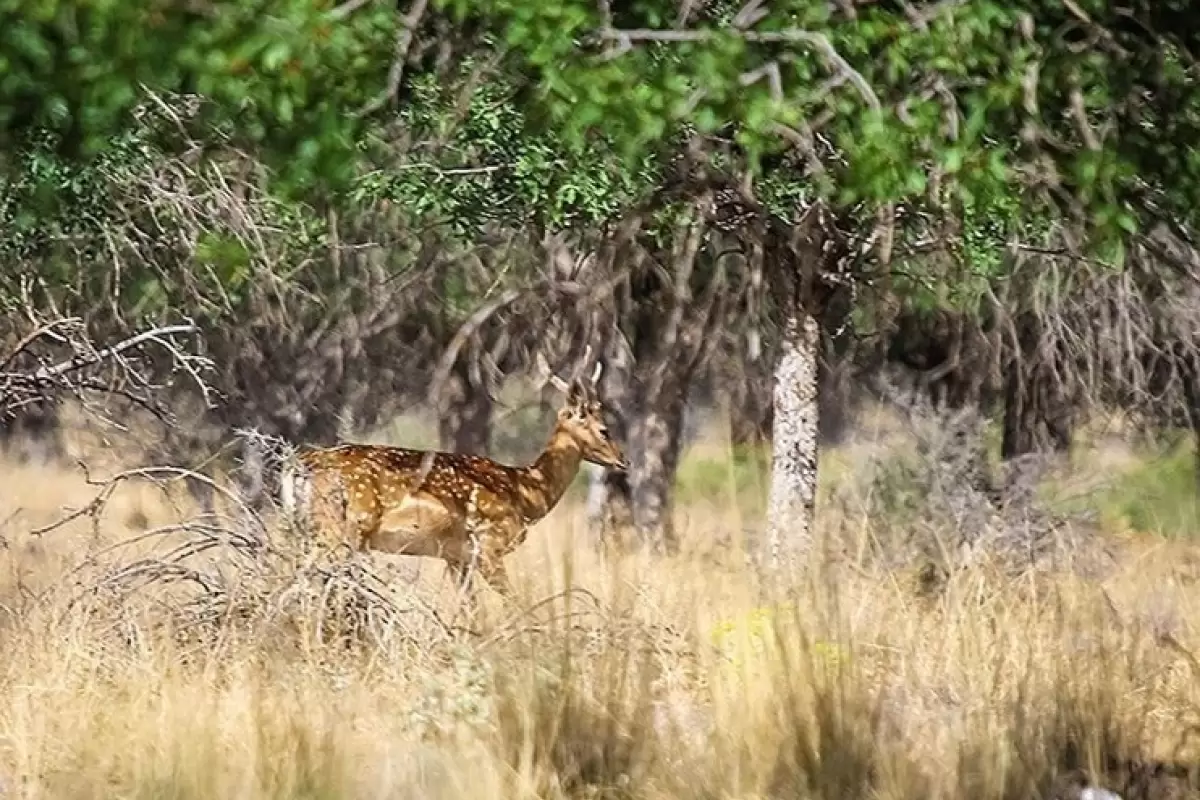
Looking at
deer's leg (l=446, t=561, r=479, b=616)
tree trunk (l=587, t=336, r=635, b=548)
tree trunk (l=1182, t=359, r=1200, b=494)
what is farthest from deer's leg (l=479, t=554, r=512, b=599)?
tree trunk (l=1182, t=359, r=1200, b=494)

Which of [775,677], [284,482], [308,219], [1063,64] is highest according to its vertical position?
[308,219]

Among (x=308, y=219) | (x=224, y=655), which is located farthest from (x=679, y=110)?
(x=308, y=219)

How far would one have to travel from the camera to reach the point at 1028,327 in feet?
60.3

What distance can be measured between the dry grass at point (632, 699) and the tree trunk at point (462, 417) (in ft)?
43.8

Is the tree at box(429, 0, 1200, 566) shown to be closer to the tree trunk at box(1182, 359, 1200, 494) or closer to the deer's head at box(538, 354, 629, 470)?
the deer's head at box(538, 354, 629, 470)

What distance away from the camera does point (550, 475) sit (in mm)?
12875

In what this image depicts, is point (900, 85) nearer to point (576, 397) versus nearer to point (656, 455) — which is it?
point (576, 397)

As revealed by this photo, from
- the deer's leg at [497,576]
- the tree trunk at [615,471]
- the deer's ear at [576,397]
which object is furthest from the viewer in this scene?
the tree trunk at [615,471]

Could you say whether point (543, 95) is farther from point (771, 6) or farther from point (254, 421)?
point (254, 421)

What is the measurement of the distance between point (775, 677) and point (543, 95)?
7.37 feet

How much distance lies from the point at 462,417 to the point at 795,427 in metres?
9.87

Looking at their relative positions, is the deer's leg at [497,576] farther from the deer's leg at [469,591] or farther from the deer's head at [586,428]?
the deer's head at [586,428]

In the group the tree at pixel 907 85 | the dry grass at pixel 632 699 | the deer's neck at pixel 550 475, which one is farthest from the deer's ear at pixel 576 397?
the tree at pixel 907 85

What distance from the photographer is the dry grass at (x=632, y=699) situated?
229 inches
